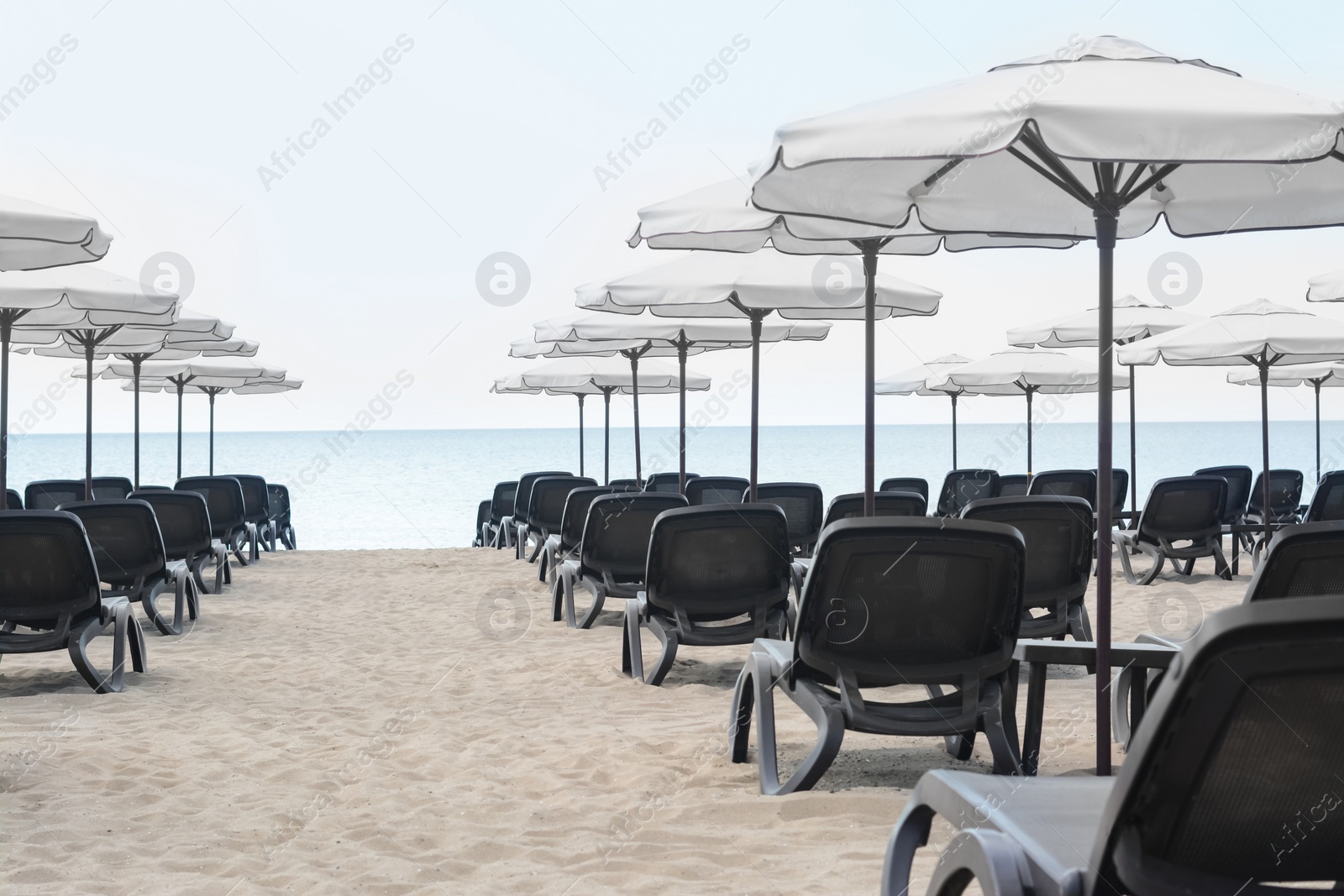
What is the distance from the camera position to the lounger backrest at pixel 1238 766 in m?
1.38

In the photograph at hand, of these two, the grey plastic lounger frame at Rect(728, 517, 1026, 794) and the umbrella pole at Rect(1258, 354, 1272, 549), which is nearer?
the grey plastic lounger frame at Rect(728, 517, 1026, 794)

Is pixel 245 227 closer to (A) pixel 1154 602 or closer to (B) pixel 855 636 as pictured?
(A) pixel 1154 602

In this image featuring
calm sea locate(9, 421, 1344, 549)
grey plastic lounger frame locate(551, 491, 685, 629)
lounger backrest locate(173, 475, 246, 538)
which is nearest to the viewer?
grey plastic lounger frame locate(551, 491, 685, 629)

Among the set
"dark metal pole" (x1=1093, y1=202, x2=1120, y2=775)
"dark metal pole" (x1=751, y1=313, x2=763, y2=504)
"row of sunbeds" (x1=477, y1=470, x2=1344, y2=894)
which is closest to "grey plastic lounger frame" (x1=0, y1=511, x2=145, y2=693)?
"row of sunbeds" (x1=477, y1=470, x2=1344, y2=894)

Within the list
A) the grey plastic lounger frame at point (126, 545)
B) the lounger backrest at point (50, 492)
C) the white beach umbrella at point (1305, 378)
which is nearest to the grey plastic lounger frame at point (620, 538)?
the grey plastic lounger frame at point (126, 545)

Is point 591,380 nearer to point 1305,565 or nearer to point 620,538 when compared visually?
point 620,538

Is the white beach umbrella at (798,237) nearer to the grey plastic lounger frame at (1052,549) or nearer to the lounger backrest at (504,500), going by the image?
the grey plastic lounger frame at (1052,549)

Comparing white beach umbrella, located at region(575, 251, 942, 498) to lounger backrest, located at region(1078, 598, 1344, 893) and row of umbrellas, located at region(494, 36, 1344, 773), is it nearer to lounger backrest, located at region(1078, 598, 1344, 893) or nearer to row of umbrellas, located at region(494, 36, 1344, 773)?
row of umbrellas, located at region(494, 36, 1344, 773)

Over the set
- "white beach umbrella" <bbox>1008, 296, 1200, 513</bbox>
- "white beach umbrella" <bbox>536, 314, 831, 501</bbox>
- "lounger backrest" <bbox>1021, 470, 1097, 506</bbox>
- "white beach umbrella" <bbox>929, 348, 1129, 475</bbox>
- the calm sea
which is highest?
"white beach umbrella" <bbox>1008, 296, 1200, 513</bbox>

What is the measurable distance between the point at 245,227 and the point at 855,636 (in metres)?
24.0

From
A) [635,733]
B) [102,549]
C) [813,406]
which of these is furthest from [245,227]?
[635,733]

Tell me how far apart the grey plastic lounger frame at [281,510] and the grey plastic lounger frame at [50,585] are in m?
9.26

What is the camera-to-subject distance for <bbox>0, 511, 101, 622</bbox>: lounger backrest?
4.92 metres

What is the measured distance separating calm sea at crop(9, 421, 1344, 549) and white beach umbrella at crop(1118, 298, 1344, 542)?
152 centimetres
